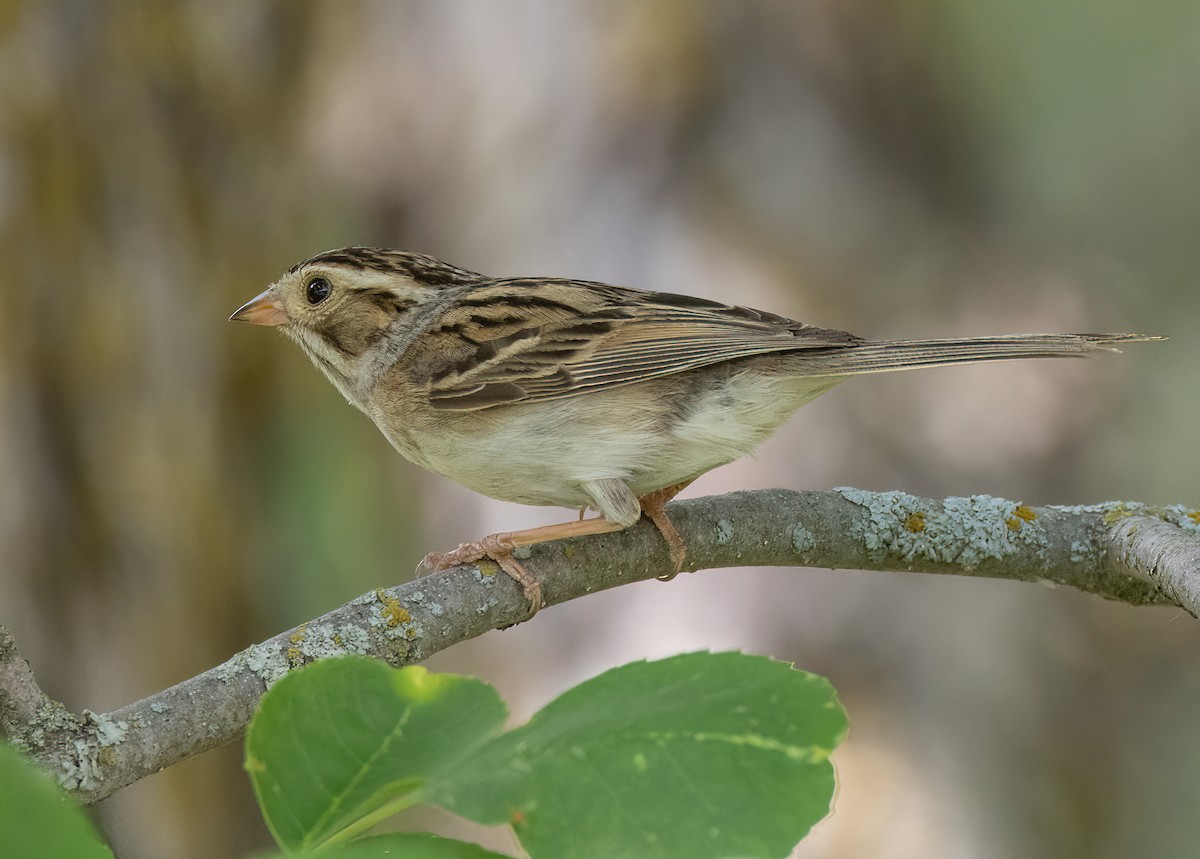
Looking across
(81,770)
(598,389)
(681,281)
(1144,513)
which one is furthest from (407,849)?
(681,281)

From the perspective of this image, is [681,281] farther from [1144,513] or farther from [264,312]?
[1144,513]

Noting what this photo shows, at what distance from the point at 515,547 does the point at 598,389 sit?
1.98ft

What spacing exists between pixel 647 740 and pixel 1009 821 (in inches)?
170

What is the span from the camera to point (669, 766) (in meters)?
0.73

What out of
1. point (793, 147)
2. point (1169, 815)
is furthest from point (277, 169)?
point (1169, 815)

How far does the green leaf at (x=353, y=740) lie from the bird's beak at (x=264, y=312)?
10.1 feet

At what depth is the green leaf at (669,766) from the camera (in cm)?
69

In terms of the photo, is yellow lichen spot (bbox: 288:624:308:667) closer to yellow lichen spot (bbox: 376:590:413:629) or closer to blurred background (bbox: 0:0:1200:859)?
yellow lichen spot (bbox: 376:590:413:629)

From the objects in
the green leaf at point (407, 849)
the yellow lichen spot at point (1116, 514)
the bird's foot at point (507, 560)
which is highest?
the yellow lichen spot at point (1116, 514)

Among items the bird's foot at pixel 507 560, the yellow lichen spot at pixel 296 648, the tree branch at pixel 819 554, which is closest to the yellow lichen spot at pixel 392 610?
the tree branch at pixel 819 554

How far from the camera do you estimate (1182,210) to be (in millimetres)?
5070

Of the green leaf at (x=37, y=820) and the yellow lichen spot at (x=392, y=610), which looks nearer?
the green leaf at (x=37, y=820)

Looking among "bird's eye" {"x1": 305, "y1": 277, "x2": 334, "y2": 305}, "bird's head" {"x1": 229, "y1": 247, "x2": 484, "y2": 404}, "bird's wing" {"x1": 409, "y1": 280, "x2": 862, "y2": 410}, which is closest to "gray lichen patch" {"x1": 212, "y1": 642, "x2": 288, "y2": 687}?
"bird's wing" {"x1": 409, "y1": 280, "x2": 862, "y2": 410}

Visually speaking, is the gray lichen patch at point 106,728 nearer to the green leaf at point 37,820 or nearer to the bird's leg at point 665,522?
the green leaf at point 37,820
